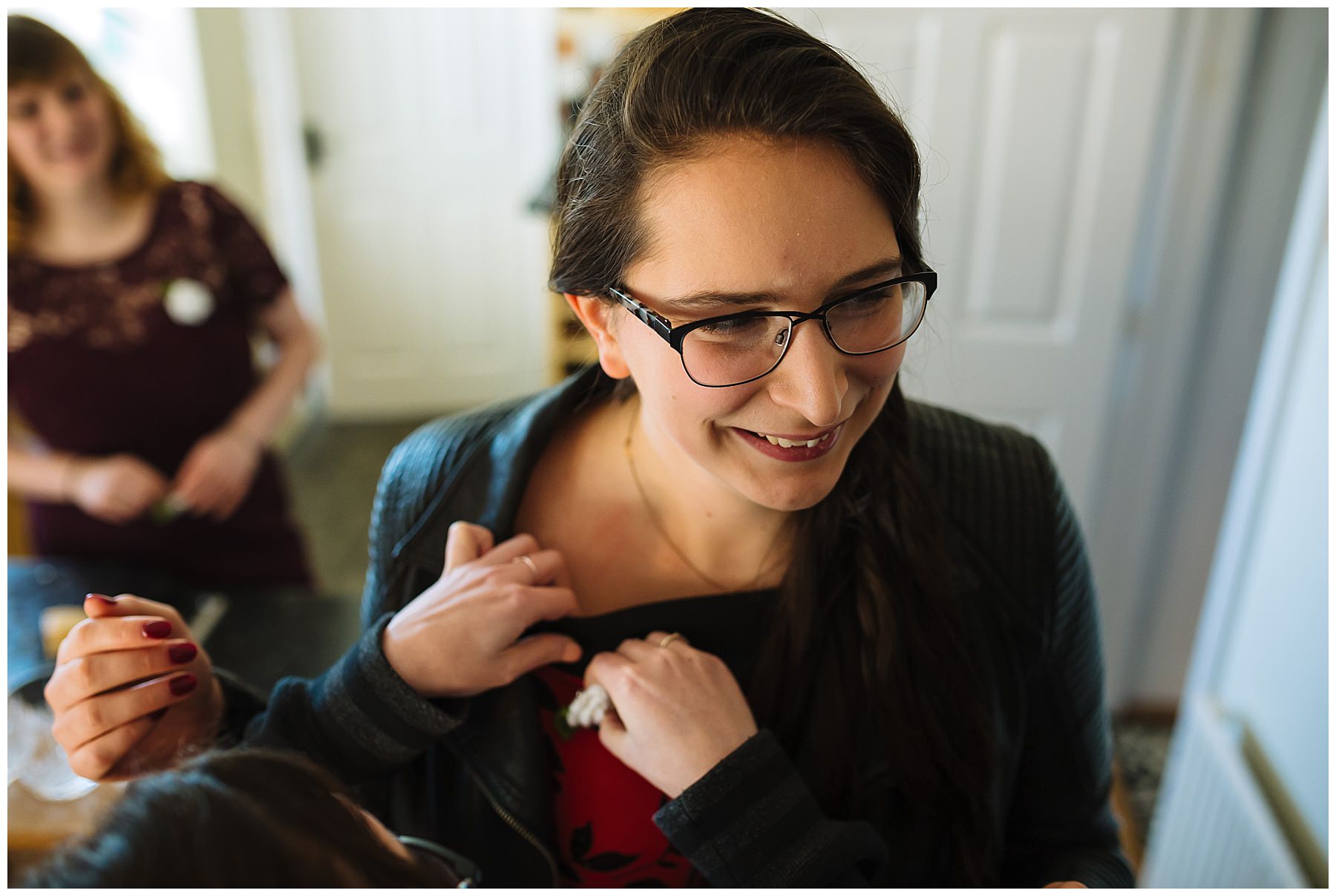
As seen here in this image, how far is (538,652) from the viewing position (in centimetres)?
83

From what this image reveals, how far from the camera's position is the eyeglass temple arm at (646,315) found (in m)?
0.71

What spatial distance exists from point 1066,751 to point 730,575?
42cm

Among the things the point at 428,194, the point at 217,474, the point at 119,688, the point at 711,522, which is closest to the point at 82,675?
the point at 119,688

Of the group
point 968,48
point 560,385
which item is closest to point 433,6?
point 968,48

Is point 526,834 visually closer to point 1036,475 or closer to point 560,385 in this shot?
point 560,385

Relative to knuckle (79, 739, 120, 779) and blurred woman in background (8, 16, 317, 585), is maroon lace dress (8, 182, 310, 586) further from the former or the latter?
knuckle (79, 739, 120, 779)

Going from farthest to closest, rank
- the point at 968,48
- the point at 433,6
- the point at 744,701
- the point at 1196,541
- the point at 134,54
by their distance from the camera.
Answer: the point at 433,6
the point at 134,54
the point at 1196,541
the point at 968,48
the point at 744,701

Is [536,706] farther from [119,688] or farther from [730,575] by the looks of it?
[119,688]

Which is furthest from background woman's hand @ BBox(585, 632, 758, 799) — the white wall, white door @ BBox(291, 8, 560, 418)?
white door @ BBox(291, 8, 560, 418)

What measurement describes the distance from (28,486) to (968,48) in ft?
6.84

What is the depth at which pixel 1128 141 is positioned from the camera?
1942 mm

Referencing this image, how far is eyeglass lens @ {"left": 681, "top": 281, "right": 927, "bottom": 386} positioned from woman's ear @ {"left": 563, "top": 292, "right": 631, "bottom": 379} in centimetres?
13

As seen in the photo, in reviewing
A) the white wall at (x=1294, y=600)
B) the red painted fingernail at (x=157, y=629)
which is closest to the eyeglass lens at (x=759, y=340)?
the red painted fingernail at (x=157, y=629)

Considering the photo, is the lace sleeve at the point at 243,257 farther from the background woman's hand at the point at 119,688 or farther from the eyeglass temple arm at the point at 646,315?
the eyeglass temple arm at the point at 646,315
